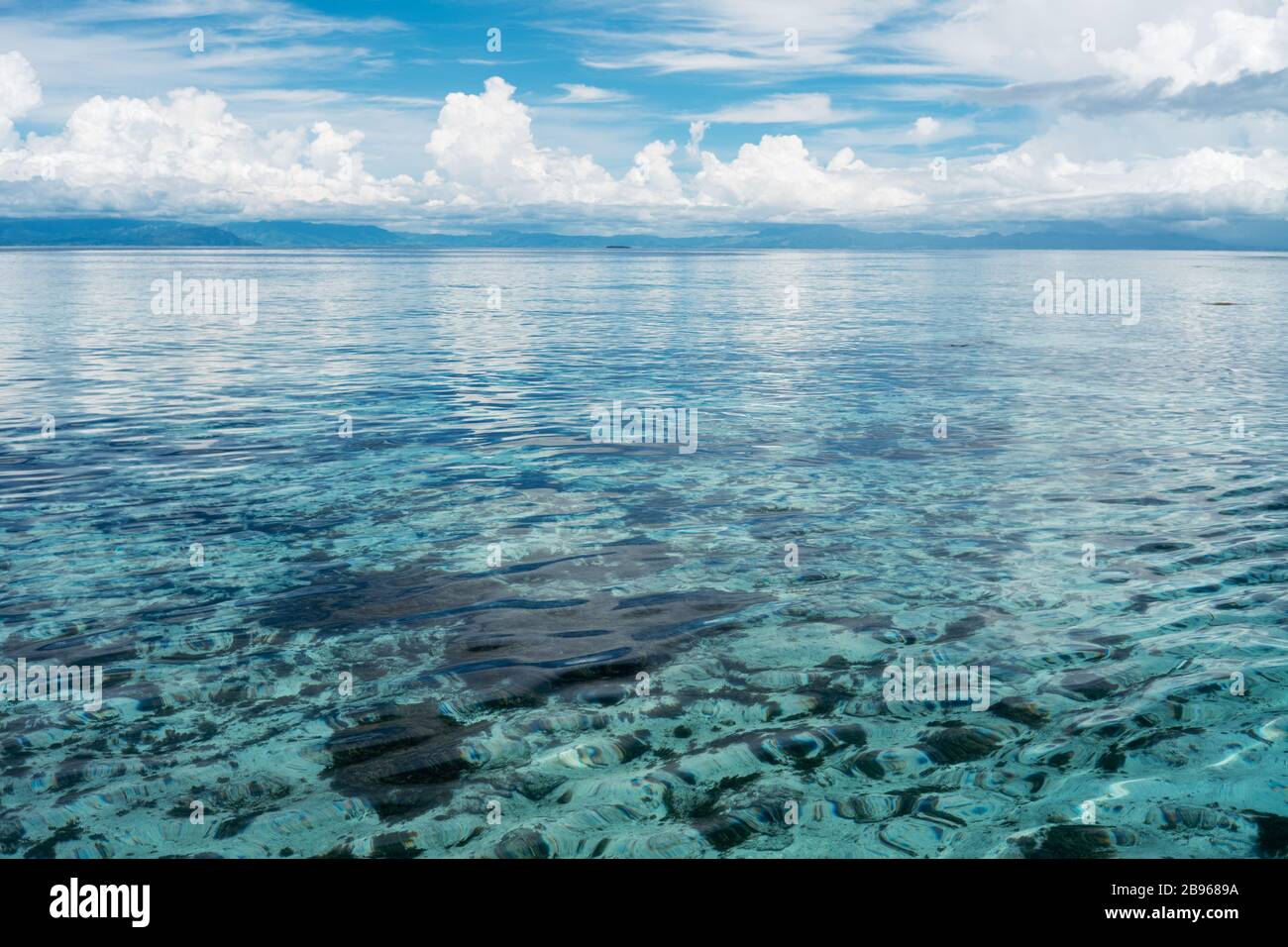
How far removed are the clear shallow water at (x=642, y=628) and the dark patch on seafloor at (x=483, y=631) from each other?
0.06 meters

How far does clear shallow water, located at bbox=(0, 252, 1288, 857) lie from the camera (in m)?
Answer: 8.38

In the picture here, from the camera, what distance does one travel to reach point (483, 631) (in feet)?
40.6

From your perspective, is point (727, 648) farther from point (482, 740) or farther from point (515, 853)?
point (515, 853)

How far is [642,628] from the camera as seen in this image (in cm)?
1242

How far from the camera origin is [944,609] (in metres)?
12.9

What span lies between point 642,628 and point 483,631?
7.01 feet

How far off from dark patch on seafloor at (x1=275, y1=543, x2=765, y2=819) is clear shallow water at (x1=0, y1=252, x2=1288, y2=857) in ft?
0.20

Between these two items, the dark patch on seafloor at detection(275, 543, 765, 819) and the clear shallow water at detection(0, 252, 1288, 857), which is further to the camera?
the dark patch on seafloor at detection(275, 543, 765, 819)

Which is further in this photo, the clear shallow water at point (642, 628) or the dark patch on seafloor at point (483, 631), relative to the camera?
the dark patch on seafloor at point (483, 631)

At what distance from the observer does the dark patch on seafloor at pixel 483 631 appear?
30.0ft

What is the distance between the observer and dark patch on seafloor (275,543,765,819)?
9133 millimetres
